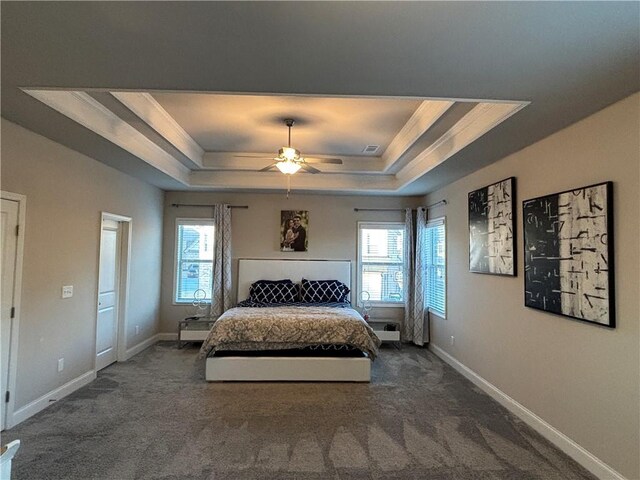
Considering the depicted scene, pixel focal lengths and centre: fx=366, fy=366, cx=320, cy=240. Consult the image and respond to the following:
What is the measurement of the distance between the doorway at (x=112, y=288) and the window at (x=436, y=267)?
4675 millimetres

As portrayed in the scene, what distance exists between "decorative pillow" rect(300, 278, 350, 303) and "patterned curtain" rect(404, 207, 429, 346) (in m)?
1.15

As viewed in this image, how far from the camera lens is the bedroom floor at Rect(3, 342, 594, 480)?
2.60 metres

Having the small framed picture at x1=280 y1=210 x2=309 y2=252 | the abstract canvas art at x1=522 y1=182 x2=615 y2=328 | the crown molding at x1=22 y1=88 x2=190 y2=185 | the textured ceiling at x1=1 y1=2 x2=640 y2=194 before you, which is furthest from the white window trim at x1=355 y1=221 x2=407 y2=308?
the textured ceiling at x1=1 y1=2 x2=640 y2=194

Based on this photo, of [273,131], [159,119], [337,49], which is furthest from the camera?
[273,131]

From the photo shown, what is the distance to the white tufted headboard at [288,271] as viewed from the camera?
21.3ft

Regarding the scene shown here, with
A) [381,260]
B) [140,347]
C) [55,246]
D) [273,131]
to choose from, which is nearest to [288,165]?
[273,131]

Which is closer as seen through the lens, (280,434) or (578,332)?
(578,332)

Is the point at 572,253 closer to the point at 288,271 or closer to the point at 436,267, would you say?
the point at 436,267

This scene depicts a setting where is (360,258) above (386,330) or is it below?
above

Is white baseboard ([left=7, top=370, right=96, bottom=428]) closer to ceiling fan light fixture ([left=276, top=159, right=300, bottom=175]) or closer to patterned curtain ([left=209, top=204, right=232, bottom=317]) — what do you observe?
patterned curtain ([left=209, top=204, right=232, bottom=317])

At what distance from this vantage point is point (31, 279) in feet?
11.2

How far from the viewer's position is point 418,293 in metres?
6.25

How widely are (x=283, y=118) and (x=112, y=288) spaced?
335cm

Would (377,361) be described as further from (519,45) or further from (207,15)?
(207,15)
